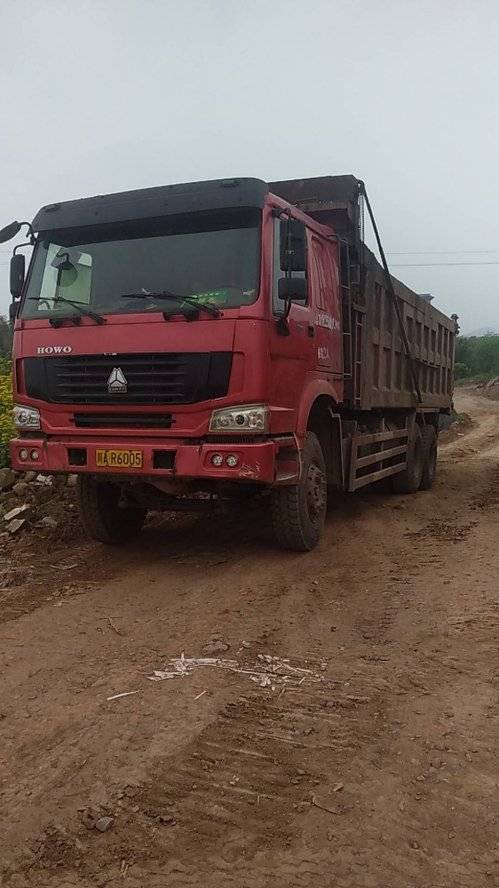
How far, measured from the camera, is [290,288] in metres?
4.93

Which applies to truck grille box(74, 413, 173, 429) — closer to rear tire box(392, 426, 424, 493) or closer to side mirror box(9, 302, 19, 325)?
side mirror box(9, 302, 19, 325)

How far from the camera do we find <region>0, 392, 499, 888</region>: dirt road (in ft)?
7.11

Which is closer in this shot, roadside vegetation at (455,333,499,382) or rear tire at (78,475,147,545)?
rear tire at (78,475,147,545)

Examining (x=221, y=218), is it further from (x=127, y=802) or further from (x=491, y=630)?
(x=127, y=802)

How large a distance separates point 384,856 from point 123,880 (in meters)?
0.75

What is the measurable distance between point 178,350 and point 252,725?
2633 millimetres

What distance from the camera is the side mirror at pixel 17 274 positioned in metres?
5.56

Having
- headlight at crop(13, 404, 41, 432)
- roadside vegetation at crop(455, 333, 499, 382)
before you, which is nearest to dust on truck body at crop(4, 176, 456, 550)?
headlight at crop(13, 404, 41, 432)

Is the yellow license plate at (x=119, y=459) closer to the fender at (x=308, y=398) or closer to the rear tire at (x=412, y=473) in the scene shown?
the fender at (x=308, y=398)

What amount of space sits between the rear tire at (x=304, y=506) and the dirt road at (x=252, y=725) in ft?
0.56

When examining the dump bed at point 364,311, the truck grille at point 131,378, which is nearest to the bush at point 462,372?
the dump bed at point 364,311

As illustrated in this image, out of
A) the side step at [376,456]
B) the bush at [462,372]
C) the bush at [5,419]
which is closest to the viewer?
the side step at [376,456]

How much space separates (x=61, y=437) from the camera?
5.29 meters

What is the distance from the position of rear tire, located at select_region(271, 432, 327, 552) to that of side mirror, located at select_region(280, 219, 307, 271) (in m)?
1.36
